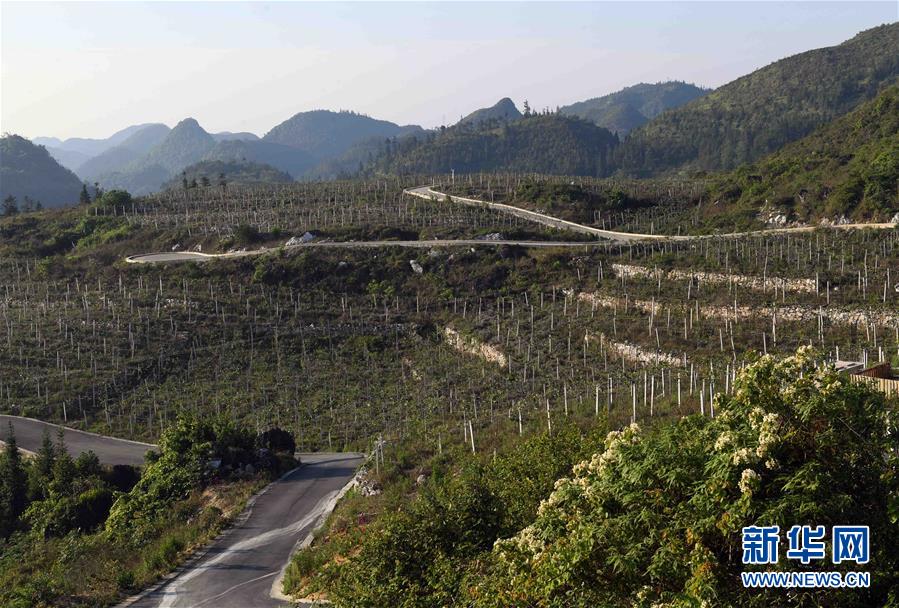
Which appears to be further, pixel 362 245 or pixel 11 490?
pixel 362 245

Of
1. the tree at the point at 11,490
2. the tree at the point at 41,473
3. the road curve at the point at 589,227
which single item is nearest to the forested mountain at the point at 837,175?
the road curve at the point at 589,227

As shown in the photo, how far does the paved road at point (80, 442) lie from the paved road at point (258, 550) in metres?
10.4

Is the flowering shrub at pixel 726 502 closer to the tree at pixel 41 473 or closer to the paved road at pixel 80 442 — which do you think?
the tree at pixel 41 473

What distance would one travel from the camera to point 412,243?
2611 inches

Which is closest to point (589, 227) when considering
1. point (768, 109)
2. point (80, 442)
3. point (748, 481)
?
point (80, 442)

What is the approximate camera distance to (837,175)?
65750 mm

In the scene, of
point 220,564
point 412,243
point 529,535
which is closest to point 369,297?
point 412,243

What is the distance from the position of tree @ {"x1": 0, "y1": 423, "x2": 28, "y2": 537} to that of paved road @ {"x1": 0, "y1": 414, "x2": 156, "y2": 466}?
362 centimetres

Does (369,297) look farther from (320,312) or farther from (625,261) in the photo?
(625,261)

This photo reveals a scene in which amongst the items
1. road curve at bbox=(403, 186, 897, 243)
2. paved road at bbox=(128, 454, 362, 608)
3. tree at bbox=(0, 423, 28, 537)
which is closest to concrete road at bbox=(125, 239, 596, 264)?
road curve at bbox=(403, 186, 897, 243)

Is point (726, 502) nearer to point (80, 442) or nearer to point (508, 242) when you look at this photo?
point (80, 442)

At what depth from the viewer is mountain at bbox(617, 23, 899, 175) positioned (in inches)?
5979

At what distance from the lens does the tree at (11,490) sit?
3064 cm

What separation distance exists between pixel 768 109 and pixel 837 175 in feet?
366
